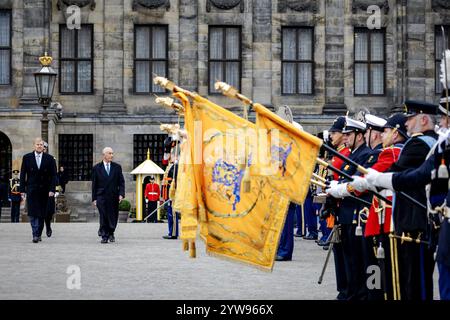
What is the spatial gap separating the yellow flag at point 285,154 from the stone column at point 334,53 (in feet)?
99.8

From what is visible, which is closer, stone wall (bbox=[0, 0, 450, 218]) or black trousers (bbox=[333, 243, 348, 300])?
black trousers (bbox=[333, 243, 348, 300])

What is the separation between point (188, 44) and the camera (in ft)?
130

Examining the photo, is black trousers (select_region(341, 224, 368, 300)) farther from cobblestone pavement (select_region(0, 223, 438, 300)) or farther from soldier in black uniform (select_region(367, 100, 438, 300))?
soldier in black uniform (select_region(367, 100, 438, 300))

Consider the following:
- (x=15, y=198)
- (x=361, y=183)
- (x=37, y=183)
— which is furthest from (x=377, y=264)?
(x=15, y=198)

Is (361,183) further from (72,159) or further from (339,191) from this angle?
(72,159)

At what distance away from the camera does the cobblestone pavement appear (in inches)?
486

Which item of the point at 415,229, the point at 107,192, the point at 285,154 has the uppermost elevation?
the point at 285,154

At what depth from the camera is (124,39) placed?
39.3 metres

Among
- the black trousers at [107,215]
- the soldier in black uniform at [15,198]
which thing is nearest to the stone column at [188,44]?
the soldier in black uniform at [15,198]

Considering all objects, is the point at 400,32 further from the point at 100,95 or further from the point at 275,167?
the point at 275,167

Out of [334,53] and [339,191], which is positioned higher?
[334,53]

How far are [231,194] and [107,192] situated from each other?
39.8 feet

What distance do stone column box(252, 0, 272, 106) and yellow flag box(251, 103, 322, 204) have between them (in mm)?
29912

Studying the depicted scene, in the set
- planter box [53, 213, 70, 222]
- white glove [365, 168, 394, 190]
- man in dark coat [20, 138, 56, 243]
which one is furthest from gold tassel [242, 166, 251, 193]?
planter box [53, 213, 70, 222]
